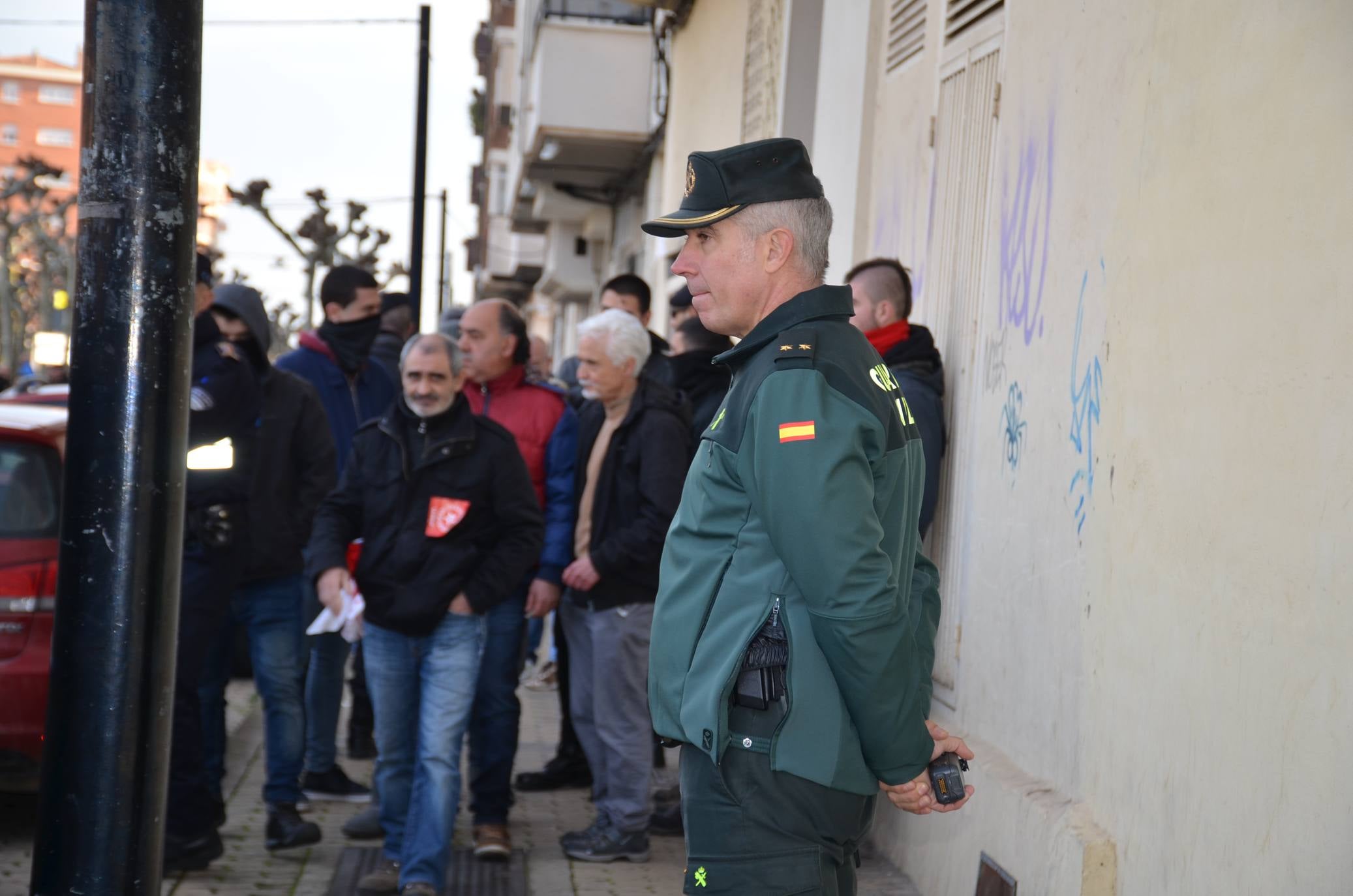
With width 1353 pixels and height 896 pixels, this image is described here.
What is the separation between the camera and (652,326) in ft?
50.6

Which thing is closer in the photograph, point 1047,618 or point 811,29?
point 1047,618

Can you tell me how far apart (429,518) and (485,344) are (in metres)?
1.31

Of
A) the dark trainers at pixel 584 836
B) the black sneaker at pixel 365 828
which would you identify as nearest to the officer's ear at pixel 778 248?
the dark trainers at pixel 584 836

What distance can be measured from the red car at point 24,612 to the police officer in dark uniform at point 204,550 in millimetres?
619

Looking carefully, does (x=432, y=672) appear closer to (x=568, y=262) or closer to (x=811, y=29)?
(x=811, y=29)

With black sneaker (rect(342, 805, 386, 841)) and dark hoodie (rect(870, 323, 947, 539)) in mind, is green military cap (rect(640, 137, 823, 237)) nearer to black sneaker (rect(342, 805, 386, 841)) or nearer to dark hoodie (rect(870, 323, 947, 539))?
dark hoodie (rect(870, 323, 947, 539))

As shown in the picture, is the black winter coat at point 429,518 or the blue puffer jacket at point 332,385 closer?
the black winter coat at point 429,518

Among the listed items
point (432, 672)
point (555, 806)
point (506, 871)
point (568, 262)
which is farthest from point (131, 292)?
point (568, 262)

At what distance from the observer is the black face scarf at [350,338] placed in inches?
300

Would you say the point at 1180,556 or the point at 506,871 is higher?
the point at 1180,556

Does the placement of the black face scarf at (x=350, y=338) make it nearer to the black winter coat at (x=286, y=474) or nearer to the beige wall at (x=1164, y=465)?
the black winter coat at (x=286, y=474)

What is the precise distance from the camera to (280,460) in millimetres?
6184

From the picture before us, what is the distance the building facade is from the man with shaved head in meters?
0.12

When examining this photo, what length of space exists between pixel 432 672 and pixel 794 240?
2.85 meters
